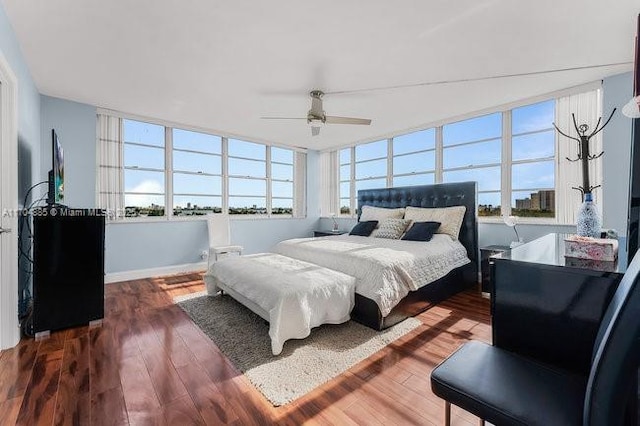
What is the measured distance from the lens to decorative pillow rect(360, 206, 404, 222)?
14.7ft

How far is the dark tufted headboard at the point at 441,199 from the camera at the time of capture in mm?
3857

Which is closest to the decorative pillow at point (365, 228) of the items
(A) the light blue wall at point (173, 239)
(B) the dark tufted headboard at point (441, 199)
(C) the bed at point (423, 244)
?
(C) the bed at point (423, 244)

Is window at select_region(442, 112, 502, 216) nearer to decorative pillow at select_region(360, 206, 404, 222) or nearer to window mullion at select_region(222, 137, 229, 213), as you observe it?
decorative pillow at select_region(360, 206, 404, 222)

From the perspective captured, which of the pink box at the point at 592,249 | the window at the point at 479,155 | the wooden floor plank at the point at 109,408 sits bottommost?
the wooden floor plank at the point at 109,408

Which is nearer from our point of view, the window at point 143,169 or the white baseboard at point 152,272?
the white baseboard at point 152,272

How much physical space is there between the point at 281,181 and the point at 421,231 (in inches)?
134

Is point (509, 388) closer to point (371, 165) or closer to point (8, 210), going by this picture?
point (8, 210)

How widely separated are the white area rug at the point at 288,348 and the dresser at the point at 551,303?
1.10 m

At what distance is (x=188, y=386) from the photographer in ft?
5.56

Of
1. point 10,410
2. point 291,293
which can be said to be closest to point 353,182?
A: point 291,293

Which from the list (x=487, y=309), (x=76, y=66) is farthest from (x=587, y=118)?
(x=76, y=66)

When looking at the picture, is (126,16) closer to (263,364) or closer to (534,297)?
(263,364)

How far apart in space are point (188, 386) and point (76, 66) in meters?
3.19

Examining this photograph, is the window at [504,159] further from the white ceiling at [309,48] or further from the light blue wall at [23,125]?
the light blue wall at [23,125]
